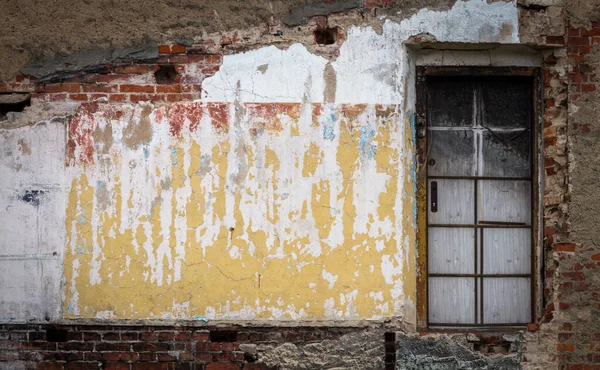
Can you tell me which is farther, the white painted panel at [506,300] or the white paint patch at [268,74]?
the white painted panel at [506,300]

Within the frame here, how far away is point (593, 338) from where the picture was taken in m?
5.14

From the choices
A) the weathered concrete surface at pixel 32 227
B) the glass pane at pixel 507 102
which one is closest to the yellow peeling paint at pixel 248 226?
the weathered concrete surface at pixel 32 227

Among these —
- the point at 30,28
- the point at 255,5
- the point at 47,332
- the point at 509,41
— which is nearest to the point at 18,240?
the point at 47,332

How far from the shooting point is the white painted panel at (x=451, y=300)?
5410mm

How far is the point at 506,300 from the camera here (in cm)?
541

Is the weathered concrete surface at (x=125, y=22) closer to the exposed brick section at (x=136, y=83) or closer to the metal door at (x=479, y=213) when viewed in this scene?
the exposed brick section at (x=136, y=83)

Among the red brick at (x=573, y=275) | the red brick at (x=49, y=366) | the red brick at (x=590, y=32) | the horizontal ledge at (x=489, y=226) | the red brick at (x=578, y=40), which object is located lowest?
the red brick at (x=49, y=366)

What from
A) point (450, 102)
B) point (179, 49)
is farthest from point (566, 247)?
point (179, 49)

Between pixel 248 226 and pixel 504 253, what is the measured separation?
1881mm

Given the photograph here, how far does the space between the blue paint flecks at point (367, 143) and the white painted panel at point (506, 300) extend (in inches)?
50.2

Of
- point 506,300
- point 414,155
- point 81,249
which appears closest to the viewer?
point 81,249

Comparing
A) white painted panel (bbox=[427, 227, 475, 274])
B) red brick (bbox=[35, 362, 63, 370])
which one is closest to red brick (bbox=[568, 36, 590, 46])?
white painted panel (bbox=[427, 227, 475, 274])

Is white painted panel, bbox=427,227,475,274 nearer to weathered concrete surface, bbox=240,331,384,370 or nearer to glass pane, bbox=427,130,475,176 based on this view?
glass pane, bbox=427,130,475,176

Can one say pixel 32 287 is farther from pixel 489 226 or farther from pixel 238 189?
pixel 489 226
